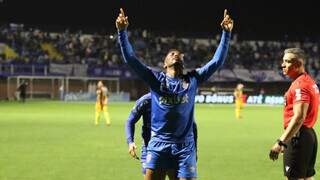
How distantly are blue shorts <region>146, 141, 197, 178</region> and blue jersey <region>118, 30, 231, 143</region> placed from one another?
0.23 ft

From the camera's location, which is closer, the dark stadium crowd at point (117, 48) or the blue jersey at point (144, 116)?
the blue jersey at point (144, 116)

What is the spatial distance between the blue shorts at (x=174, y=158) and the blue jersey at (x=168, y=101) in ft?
0.23

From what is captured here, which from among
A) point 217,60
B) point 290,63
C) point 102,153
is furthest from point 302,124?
Result: point 102,153

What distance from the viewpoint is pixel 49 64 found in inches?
2142

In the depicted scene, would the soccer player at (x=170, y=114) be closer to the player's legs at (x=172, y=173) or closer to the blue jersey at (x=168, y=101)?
the blue jersey at (x=168, y=101)

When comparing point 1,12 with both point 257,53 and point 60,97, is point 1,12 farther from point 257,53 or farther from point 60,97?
point 257,53

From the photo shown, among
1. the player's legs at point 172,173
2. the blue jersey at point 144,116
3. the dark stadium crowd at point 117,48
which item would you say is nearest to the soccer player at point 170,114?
the player's legs at point 172,173

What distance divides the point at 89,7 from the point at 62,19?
339 centimetres

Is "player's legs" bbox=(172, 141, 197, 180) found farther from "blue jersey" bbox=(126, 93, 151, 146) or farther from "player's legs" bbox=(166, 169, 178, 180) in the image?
"blue jersey" bbox=(126, 93, 151, 146)

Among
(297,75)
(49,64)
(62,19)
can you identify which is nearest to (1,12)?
(62,19)

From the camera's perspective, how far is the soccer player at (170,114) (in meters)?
6.30

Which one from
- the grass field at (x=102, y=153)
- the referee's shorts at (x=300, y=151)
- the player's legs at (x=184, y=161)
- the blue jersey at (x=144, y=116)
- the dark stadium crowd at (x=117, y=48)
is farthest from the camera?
the dark stadium crowd at (x=117, y=48)

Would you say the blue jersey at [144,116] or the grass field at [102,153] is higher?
the blue jersey at [144,116]

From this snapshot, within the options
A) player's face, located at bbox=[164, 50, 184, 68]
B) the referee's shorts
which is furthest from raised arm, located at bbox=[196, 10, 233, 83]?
the referee's shorts
